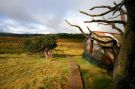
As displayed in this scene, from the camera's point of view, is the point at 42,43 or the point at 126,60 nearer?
the point at 126,60

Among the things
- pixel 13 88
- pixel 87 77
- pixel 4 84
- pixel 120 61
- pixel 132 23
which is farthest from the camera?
pixel 87 77

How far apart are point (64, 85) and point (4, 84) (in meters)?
4.66

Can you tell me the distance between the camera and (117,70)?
1115 centimetres

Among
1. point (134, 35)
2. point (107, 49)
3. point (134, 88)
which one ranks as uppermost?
point (134, 35)

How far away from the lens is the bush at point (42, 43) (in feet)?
120

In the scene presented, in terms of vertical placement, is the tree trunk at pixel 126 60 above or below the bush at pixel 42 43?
above

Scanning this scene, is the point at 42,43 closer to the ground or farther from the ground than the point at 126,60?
closer to the ground

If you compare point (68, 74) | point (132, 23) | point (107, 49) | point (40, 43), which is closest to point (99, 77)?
point (68, 74)

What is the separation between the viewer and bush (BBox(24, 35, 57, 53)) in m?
36.5

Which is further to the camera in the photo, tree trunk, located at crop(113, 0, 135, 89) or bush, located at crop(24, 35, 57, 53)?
bush, located at crop(24, 35, 57, 53)

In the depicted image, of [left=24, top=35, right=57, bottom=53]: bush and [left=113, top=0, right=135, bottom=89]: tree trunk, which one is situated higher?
[left=113, top=0, right=135, bottom=89]: tree trunk

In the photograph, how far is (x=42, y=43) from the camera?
36.6 m

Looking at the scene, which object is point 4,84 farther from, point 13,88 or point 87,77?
point 87,77

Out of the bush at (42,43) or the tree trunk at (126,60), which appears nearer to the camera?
the tree trunk at (126,60)
